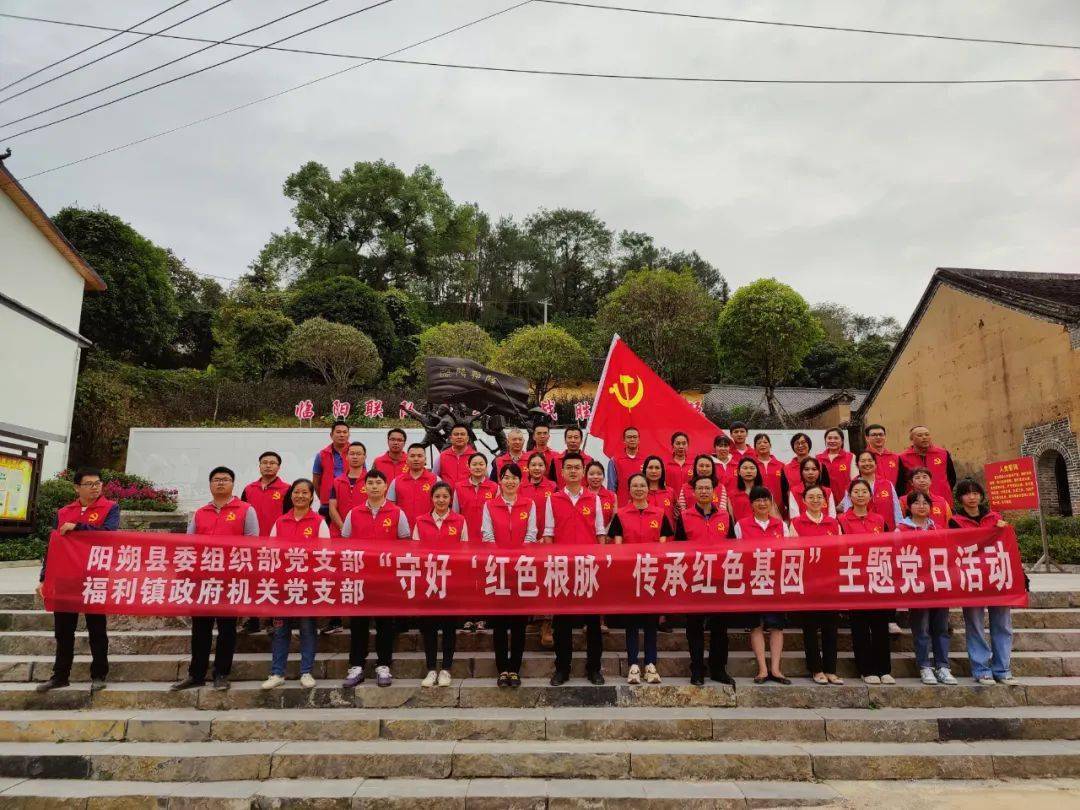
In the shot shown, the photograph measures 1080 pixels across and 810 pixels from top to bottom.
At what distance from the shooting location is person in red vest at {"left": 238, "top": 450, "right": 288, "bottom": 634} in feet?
18.9

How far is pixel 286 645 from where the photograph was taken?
16.6 feet

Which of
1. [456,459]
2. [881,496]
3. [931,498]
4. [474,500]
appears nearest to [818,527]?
[881,496]

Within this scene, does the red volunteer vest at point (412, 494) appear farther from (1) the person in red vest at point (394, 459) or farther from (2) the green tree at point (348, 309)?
(2) the green tree at point (348, 309)

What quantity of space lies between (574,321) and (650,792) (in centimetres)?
3647

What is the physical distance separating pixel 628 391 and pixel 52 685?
5.87 metres

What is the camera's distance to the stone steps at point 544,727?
15.0 feet

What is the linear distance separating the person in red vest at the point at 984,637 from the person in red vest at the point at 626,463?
9.34 feet

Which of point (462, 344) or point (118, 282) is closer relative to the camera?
point (118, 282)

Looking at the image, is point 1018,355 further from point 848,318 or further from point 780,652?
point 848,318

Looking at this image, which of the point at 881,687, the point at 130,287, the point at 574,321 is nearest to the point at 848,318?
the point at 574,321

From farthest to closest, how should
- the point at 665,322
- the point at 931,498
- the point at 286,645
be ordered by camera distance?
1. the point at 665,322
2. the point at 931,498
3. the point at 286,645

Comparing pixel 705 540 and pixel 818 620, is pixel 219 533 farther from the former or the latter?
pixel 818 620

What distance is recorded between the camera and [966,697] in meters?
4.95

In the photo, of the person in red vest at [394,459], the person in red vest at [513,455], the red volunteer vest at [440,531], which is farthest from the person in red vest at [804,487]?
the person in red vest at [394,459]
